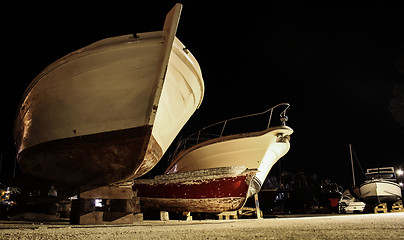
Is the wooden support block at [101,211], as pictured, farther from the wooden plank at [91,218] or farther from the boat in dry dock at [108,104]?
the boat in dry dock at [108,104]

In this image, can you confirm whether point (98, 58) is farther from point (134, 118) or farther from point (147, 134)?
point (147, 134)

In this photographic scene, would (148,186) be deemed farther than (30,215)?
Yes

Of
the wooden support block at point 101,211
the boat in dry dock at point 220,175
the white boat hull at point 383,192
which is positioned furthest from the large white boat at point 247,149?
the white boat hull at point 383,192

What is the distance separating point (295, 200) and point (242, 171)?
10.5 meters

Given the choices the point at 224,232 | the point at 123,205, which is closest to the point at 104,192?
the point at 123,205

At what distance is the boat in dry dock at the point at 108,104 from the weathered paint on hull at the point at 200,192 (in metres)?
2.98

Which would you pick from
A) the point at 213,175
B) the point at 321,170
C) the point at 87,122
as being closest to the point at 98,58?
the point at 87,122

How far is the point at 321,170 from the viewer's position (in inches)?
1374

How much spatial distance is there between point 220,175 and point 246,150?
125 centimetres

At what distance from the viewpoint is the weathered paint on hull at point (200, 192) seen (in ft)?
21.9

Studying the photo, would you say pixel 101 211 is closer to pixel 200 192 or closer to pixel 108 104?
pixel 108 104

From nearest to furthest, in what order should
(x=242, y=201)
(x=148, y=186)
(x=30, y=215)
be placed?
(x=30, y=215), (x=242, y=201), (x=148, y=186)

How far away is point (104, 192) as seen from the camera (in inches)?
162

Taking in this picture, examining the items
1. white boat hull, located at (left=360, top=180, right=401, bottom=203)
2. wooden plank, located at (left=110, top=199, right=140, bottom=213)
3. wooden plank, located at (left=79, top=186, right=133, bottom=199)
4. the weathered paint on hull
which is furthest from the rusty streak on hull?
white boat hull, located at (left=360, top=180, right=401, bottom=203)
